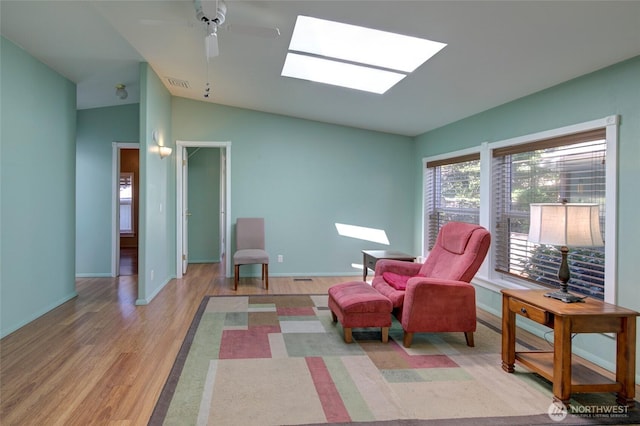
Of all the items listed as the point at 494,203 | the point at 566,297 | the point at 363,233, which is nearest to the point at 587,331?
the point at 566,297

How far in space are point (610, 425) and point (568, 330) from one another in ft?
1.74

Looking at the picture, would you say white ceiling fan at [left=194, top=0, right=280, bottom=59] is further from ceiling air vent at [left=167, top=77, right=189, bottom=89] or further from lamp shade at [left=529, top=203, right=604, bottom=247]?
ceiling air vent at [left=167, top=77, right=189, bottom=89]

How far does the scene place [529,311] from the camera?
2.56 m

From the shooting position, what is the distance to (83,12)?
3.20m

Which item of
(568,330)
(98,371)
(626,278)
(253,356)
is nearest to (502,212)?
(626,278)

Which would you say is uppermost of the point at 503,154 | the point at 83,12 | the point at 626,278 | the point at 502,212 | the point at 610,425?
the point at 83,12

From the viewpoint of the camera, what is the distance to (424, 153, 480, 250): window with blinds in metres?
4.75

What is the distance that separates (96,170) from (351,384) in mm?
5387

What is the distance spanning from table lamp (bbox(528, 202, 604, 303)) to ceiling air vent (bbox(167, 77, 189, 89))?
4.55 m

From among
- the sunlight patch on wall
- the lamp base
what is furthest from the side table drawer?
the sunlight patch on wall

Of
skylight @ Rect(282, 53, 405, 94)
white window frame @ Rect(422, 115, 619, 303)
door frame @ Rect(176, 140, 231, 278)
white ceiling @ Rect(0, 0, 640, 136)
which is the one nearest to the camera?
white ceiling @ Rect(0, 0, 640, 136)

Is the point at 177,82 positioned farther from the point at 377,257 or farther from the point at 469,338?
the point at 469,338

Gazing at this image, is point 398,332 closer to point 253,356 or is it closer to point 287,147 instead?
point 253,356

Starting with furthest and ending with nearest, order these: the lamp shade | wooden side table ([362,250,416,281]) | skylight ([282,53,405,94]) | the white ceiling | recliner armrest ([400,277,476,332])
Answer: wooden side table ([362,250,416,281]), skylight ([282,53,405,94]), recliner armrest ([400,277,476,332]), the white ceiling, the lamp shade
